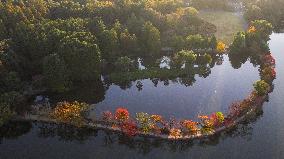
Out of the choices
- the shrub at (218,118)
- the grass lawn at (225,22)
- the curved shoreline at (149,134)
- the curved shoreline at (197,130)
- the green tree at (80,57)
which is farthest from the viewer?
the grass lawn at (225,22)

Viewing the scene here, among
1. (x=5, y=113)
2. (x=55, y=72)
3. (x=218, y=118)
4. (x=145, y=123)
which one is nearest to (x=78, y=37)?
(x=55, y=72)

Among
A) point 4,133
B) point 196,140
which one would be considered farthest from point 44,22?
point 196,140

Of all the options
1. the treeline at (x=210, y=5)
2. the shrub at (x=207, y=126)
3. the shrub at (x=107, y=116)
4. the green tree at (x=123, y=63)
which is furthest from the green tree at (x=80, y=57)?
the treeline at (x=210, y=5)

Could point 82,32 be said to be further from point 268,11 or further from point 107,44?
point 268,11

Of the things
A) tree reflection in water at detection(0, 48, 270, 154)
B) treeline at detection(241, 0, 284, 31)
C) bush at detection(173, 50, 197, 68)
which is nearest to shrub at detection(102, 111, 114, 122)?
tree reflection in water at detection(0, 48, 270, 154)

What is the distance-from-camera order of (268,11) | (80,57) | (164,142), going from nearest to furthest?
(164,142) → (80,57) → (268,11)

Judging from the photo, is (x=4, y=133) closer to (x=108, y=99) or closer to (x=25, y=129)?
(x=25, y=129)

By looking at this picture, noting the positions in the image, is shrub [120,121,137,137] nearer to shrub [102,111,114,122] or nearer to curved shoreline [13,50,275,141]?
curved shoreline [13,50,275,141]

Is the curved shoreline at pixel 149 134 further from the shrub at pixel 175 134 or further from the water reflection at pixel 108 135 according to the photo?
the water reflection at pixel 108 135
